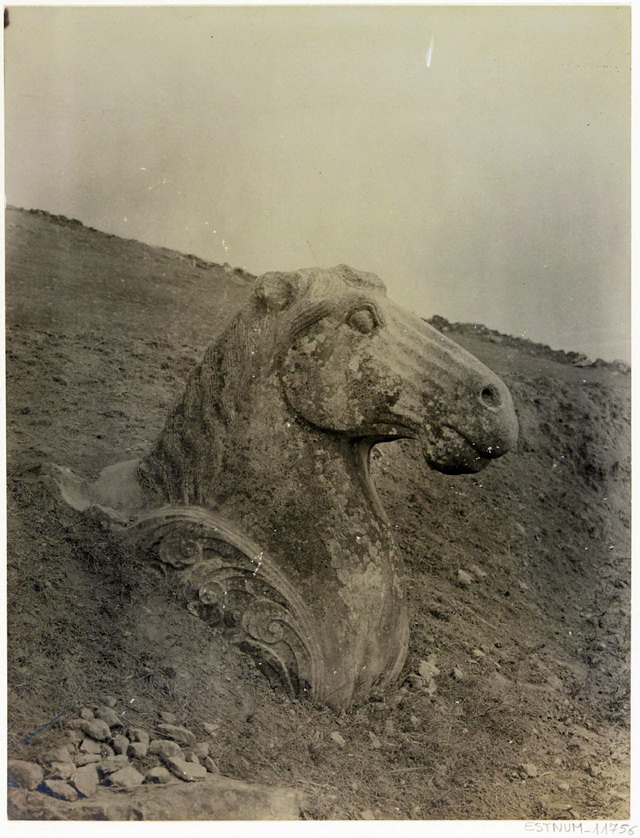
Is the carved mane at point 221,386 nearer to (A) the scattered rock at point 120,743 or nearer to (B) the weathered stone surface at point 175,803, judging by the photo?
(A) the scattered rock at point 120,743

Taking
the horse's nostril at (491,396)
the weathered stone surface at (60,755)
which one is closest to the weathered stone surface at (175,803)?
the weathered stone surface at (60,755)

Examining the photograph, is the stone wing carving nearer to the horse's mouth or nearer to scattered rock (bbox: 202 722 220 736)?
scattered rock (bbox: 202 722 220 736)

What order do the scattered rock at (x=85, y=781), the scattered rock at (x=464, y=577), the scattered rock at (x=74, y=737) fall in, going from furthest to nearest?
the scattered rock at (x=464, y=577)
the scattered rock at (x=74, y=737)
the scattered rock at (x=85, y=781)

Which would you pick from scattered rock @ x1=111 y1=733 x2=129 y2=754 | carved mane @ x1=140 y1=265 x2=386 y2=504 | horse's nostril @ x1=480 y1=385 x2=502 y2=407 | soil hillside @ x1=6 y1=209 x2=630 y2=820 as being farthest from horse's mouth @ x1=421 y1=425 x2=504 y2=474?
scattered rock @ x1=111 y1=733 x2=129 y2=754

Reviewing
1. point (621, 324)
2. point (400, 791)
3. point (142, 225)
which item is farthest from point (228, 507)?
point (621, 324)

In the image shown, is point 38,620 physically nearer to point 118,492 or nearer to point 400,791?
point 118,492

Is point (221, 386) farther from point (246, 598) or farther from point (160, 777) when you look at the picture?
point (160, 777)
